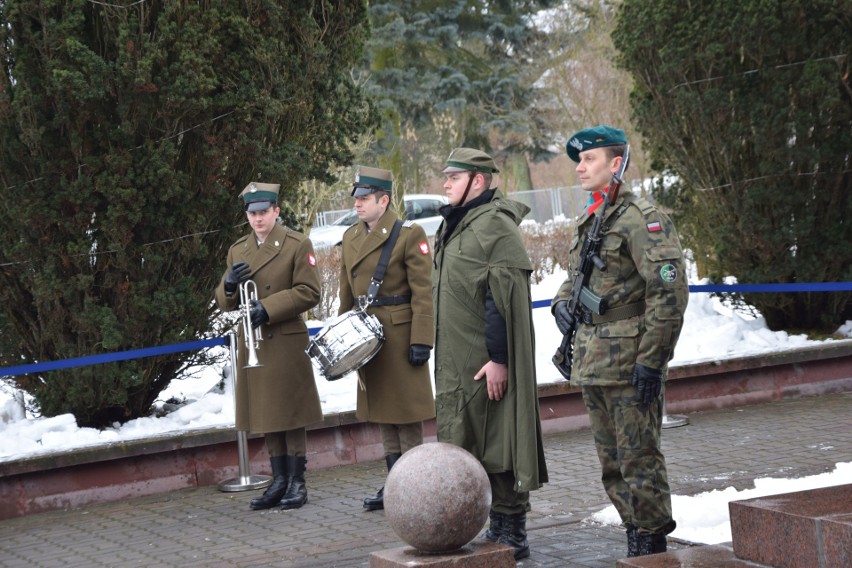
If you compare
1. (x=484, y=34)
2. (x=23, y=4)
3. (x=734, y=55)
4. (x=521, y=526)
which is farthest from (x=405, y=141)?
(x=521, y=526)

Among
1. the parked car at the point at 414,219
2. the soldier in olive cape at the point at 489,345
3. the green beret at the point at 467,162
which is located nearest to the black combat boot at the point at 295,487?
the soldier in olive cape at the point at 489,345

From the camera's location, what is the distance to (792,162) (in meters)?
10.9

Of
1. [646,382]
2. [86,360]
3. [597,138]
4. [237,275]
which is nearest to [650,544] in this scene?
[646,382]

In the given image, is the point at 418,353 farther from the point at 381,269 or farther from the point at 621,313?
the point at 621,313

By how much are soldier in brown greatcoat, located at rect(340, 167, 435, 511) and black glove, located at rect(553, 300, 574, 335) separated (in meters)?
1.73

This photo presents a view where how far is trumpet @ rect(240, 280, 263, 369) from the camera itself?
7672mm

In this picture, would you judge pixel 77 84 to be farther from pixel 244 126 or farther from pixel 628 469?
pixel 628 469

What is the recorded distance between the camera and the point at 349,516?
7492mm

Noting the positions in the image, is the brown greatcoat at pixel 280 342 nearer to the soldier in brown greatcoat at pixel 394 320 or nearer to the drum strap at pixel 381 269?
the soldier in brown greatcoat at pixel 394 320

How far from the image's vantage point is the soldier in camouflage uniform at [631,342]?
17.2 feet

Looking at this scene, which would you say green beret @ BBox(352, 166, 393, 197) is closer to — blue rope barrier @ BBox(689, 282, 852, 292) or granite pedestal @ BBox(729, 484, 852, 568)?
granite pedestal @ BBox(729, 484, 852, 568)

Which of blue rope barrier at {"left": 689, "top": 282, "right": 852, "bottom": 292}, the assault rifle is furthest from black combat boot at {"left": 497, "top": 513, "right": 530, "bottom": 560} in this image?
blue rope barrier at {"left": 689, "top": 282, "right": 852, "bottom": 292}

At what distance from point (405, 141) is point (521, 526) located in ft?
91.4

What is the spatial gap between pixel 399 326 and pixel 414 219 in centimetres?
1850
